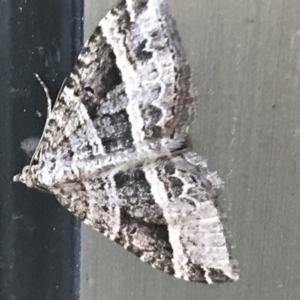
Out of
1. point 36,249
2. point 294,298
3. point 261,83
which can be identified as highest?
point 261,83

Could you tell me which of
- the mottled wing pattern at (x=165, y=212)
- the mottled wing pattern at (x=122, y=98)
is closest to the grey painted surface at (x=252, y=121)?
the mottled wing pattern at (x=165, y=212)

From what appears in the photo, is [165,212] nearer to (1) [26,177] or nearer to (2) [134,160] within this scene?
(2) [134,160]

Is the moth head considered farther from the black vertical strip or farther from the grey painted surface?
the grey painted surface

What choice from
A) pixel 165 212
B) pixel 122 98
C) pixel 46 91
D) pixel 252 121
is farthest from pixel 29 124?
pixel 252 121

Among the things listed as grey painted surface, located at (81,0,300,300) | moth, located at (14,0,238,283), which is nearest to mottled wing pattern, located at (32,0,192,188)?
moth, located at (14,0,238,283)

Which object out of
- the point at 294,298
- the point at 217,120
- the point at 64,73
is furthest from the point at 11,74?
the point at 294,298

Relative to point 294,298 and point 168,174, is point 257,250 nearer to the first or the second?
point 294,298
